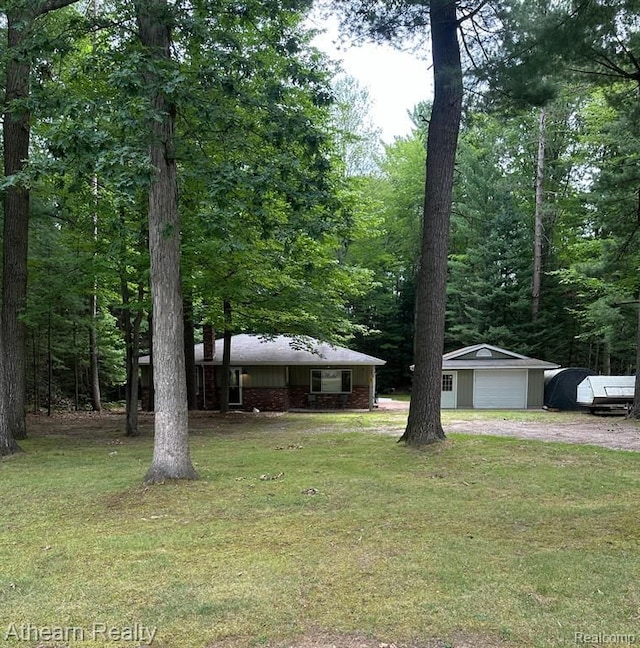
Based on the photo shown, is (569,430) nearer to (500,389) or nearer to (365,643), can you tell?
(500,389)

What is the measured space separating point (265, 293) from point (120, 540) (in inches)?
393

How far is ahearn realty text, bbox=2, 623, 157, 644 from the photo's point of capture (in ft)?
9.04

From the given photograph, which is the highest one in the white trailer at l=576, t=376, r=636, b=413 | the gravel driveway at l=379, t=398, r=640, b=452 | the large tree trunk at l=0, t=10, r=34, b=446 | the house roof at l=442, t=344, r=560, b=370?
the large tree trunk at l=0, t=10, r=34, b=446

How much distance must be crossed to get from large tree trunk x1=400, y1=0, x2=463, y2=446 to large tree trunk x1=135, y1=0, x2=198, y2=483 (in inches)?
172

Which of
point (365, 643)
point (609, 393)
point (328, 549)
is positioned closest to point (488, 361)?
point (609, 393)

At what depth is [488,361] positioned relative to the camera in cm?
2130

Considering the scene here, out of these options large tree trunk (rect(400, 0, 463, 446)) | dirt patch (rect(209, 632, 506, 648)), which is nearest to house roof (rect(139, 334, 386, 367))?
large tree trunk (rect(400, 0, 463, 446))

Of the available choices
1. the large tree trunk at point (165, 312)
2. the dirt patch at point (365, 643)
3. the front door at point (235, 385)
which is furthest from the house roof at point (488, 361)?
the dirt patch at point (365, 643)

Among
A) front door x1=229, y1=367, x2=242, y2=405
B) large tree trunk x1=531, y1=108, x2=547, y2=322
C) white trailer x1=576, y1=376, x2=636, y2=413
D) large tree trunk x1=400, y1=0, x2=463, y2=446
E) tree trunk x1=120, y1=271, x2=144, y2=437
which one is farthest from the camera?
large tree trunk x1=531, y1=108, x2=547, y2=322

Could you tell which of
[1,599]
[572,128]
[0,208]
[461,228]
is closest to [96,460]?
[1,599]

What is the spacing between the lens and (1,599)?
320 cm

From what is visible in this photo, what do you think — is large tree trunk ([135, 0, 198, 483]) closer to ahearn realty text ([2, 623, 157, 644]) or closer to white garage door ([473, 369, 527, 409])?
ahearn realty text ([2, 623, 157, 644])

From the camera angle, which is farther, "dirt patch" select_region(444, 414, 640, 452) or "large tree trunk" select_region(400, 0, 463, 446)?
"dirt patch" select_region(444, 414, 640, 452)

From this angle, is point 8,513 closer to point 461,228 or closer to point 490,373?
point 490,373
